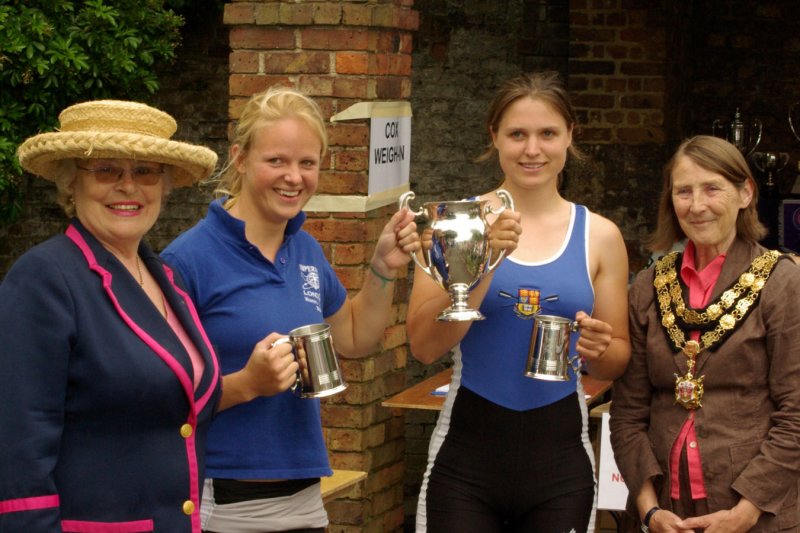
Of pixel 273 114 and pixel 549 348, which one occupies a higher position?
pixel 273 114

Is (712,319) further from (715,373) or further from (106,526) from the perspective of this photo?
(106,526)

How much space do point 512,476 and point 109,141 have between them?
152 cm

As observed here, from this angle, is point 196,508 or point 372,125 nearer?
point 196,508

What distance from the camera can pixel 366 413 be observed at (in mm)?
5668

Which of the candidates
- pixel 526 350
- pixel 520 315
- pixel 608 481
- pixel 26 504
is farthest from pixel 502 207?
pixel 608 481

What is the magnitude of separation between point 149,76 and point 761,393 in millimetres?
5913

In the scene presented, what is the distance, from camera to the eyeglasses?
2990 millimetres

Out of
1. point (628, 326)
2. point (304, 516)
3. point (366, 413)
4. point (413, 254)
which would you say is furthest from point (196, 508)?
point (366, 413)

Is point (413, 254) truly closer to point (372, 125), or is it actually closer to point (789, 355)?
point (789, 355)

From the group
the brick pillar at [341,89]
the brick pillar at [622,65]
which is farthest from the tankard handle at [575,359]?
the brick pillar at [622,65]

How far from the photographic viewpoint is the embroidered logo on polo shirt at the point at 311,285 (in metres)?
3.52

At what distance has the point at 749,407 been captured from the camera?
12.3 feet

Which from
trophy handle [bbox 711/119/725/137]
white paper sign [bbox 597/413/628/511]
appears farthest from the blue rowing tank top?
trophy handle [bbox 711/119/725/137]

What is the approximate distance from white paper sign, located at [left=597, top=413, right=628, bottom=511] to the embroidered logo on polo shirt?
2.51m
